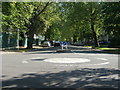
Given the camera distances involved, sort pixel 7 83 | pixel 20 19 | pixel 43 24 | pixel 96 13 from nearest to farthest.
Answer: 1. pixel 7 83
2. pixel 20 19
3. pixel 96 13
4. pixel 43 24

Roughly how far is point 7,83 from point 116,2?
72.6ft

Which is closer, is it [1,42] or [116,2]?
[116,2]

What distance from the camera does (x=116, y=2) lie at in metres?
24.4

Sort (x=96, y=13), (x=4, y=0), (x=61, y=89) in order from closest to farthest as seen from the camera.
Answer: (x=61, y=89) → (x=4, y=0) → (x=96, y=13)

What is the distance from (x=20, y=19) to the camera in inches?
1081

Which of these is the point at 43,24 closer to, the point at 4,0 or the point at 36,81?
the point at 4,0

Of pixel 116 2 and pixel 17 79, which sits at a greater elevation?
pixel 116 2

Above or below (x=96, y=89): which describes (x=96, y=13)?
above

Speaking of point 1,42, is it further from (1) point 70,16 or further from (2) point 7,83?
(2) point 7,83

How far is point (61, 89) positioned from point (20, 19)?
23429 millimetres

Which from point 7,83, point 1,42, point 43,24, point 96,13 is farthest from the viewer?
point 43,24

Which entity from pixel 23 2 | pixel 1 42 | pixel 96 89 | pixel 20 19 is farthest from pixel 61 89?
pixel 1 42

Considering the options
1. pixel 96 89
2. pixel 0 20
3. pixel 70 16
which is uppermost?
pixel 70 16

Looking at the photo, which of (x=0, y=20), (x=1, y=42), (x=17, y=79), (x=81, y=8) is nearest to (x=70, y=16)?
(x=81, y=8)
